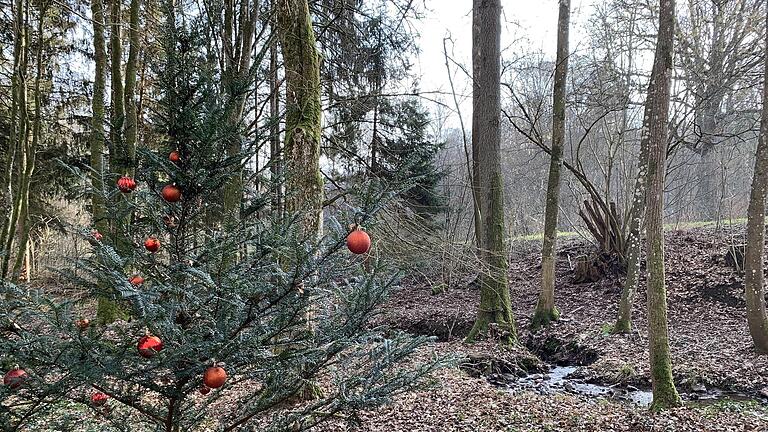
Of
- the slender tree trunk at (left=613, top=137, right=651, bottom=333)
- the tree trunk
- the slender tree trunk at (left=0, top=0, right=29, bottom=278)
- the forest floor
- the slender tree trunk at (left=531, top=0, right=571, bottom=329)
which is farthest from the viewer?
the slender tree trunk at (left=531, top=0, right=571, bottom=329)

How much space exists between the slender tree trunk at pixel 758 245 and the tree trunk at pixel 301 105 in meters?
5.54

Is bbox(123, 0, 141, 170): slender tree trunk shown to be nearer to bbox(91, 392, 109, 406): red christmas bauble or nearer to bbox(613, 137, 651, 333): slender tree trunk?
bbox(91, 392, 109, 406): red christmas bauble

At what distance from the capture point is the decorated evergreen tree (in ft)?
5.39

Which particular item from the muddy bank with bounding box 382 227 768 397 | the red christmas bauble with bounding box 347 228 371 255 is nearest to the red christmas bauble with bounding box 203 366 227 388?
the red christmas bauble with bounding box 347 228 371 255

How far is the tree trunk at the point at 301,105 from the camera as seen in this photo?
158 inches

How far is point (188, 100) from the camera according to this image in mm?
1892

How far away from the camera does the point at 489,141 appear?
7422mm

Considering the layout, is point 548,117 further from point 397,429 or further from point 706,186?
point 397,429

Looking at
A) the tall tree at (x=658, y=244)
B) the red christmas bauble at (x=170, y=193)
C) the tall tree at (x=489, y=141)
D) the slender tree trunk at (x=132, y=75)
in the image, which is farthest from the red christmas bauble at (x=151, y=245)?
the tall tree at (x=489, y=141)

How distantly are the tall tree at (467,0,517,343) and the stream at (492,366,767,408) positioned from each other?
0.91m

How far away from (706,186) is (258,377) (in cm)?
1711

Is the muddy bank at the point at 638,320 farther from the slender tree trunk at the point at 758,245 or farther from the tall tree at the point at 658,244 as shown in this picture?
the tall tree at the point at 658,244

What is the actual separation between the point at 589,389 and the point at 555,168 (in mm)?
4098

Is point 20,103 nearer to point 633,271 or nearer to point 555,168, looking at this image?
point 555,168
